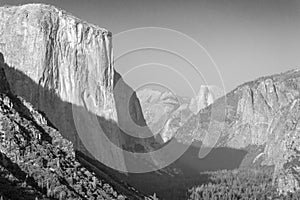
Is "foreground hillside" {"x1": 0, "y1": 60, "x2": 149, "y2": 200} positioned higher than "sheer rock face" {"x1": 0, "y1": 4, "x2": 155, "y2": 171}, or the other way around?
"sheer rock face" {"x1": 0, "y1": 4, "x2": 155, "y2": 171}

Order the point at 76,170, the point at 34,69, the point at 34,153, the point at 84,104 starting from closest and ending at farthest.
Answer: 1. the point at 34,153
2. the point at 76,170
3. the point at 34,69
4. the point at 84,104

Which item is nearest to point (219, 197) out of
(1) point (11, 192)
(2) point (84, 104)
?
(2) point (84, 104)

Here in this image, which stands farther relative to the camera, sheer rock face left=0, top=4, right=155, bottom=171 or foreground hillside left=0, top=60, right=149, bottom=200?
sheer rock face left=0, top=4, right=155, bottom=171

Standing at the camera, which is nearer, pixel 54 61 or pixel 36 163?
pixel 36 163

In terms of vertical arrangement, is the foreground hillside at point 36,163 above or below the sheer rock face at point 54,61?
below

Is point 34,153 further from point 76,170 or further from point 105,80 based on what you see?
point 105,80

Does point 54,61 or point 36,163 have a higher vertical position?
point 54,61

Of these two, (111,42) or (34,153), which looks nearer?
(34,153)

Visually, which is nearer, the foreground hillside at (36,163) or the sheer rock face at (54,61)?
the foreground hillside at (36,163)
